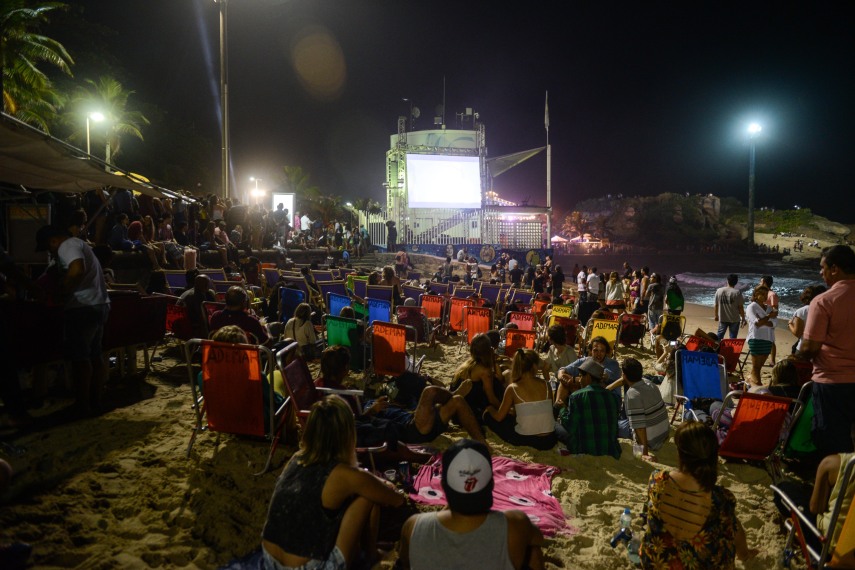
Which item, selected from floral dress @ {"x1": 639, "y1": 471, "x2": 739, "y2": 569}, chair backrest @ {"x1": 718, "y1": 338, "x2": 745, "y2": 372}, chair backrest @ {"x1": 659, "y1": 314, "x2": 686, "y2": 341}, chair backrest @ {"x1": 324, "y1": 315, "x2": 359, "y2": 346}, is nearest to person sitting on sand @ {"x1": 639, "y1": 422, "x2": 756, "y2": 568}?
floral dress @ {"x1": 639, "y1": 471, "x2": 739, "y2": 569}

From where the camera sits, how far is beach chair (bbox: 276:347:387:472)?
158 inches

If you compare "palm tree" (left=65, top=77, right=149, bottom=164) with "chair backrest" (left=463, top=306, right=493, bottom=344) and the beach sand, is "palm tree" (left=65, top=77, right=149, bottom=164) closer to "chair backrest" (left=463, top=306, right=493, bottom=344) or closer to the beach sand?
"chair backrest" (left=463, top=306, right=493, bottom=344)

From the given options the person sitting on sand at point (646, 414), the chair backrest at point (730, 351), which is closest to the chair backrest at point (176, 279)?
the person sitting on sand at point (646, 414)

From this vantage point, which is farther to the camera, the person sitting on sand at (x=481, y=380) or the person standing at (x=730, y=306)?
the person standing at (x=730, y=306)

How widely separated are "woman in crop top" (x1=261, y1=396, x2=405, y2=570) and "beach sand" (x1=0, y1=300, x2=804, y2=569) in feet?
2.96

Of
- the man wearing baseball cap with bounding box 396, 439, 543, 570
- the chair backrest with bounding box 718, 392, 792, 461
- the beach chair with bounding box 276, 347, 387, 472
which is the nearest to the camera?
the man wearing baseball cap with bounding box 396, 439, 543, 570

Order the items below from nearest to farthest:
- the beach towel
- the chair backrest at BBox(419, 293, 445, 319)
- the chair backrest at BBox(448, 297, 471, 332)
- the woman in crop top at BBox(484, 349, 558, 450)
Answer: the beach towel → the woman in crop top at BBox(484, 349, 558, 450) → the chair backrest at BBox(448, 297, 471, 332) → the chair backrest at BBox(419, 293, 445, 319)

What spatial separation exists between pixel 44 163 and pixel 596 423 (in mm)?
8443

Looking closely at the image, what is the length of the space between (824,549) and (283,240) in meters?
21.0

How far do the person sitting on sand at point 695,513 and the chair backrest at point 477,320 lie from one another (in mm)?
6362

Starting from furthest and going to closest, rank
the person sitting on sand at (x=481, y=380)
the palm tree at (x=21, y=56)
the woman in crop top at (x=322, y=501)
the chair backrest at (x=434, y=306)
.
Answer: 1. the palm tree at (x=21, y=56)
2. the chair backrest at (x=434, y=306)
3. the person sitting on sand at (x=481, y=380)
4. the woman in crop top at (x=322, y=501)

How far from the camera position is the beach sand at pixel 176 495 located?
3.13m

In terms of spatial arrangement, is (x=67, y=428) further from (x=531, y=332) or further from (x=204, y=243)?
(x=204, y=243)

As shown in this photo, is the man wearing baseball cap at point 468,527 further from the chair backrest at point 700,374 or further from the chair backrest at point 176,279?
the chair backrest at point 176,279
